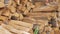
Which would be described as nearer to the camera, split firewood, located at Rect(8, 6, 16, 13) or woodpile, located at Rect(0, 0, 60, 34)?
woodpile, located at Rect(0, 0, 60, 34)

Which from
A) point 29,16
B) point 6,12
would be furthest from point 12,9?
point 29,16

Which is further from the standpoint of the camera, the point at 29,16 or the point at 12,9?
the point at 29,16

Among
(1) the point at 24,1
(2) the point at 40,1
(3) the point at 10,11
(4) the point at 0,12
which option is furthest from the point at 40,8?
(4) the point at 0,12

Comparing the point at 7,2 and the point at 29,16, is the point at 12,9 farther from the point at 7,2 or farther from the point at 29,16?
the point at 29,16

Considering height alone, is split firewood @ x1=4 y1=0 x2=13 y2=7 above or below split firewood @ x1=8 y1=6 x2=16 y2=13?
above

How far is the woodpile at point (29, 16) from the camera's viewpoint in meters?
1.58

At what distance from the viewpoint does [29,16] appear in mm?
2006

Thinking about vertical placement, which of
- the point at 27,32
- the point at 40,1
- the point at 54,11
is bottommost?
the point at 27,32

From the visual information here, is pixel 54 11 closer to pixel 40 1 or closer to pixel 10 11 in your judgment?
pixel 40 1

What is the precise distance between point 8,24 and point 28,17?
15.8 inches

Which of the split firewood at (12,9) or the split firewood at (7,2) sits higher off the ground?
the split firewood at (7,2)

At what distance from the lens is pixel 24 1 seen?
74.7 inches

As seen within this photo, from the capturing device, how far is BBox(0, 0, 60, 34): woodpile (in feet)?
5.17

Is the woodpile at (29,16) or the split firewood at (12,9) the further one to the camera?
the split firewood at (12,9)
